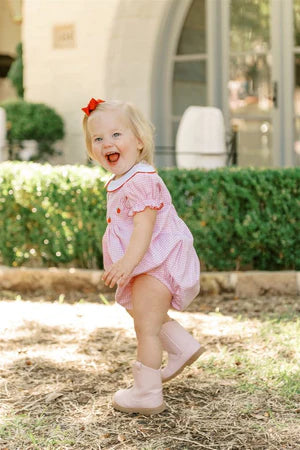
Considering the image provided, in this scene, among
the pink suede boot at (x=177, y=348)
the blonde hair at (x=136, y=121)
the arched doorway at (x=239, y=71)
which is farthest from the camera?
the arched doorway at (x=239, y=71)

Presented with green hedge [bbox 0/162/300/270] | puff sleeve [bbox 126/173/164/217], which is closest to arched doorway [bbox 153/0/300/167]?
green hedge [bbox 0/162/300/270]

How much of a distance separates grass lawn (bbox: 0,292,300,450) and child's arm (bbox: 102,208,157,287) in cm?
57

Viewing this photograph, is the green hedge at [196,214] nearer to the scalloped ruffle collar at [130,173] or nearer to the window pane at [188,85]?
the scalloped ruffle collar at [130,173]

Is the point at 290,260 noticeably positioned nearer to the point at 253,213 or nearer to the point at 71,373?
the point at 253,213

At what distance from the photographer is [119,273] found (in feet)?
8.86

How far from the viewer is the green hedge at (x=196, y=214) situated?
5.03 meters

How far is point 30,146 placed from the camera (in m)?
8.02

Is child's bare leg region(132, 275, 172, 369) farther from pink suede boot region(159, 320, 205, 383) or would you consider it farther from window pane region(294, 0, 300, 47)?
window pane region(294, 0, 300, 47)

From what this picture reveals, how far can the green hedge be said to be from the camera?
5.03m

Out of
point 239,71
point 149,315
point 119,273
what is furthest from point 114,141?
point 239,71

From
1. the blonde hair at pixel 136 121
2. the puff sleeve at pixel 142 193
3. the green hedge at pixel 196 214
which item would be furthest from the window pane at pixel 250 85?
the puff sleeve at pixel 142 193

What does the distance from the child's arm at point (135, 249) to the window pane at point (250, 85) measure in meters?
5.41

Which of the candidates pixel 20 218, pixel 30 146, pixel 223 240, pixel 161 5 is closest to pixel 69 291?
pixel 20 218

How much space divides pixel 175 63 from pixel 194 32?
41 centimetres
